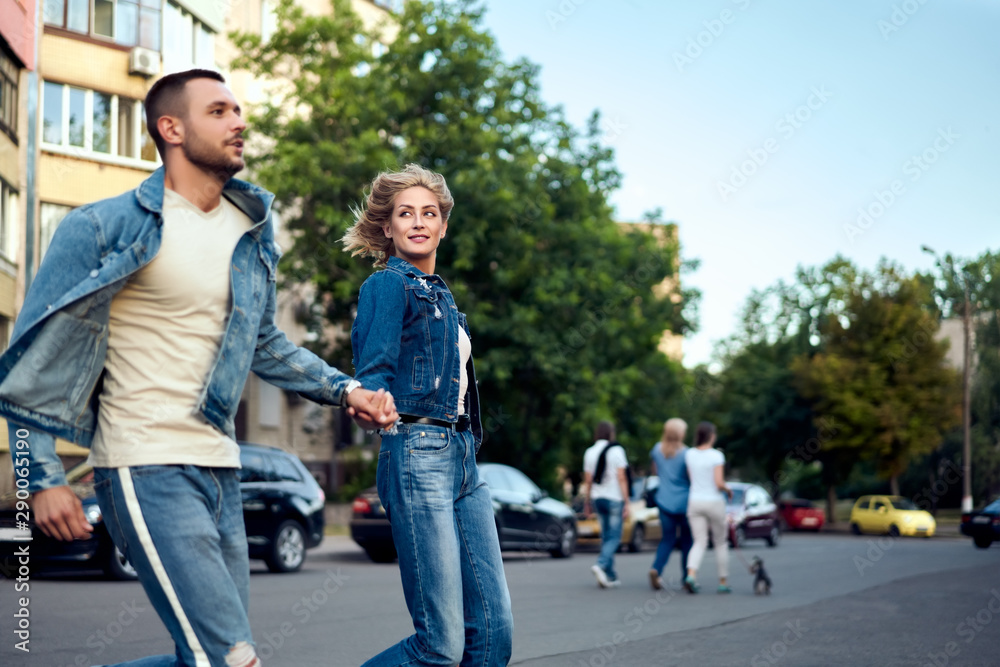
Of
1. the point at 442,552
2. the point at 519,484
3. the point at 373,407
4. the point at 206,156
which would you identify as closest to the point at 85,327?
the point at 206,156

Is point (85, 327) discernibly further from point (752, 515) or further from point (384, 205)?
point (752, 515)

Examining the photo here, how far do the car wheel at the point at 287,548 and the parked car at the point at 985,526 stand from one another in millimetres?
18464

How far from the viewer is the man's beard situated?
9.93 ft

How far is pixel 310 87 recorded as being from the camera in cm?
2773

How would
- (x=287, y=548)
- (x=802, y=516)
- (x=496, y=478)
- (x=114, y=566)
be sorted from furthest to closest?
1. (x=802, y=516)
2. (x=496, y=478)
3. (x=287, y=548)
4. (x=114, y=566)

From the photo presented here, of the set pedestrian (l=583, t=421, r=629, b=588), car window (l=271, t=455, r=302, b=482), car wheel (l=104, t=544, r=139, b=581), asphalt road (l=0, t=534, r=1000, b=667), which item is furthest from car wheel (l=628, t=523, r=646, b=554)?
car wheel (l=104, t=544, r=139, b=581)

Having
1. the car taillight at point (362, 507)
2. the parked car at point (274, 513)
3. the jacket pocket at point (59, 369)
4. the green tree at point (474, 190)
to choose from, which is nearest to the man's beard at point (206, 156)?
the jacket pocket at point (59, 369)

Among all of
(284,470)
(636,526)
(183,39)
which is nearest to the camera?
(284,470)

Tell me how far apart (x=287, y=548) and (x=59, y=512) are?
11961 millimetres

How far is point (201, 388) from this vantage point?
9.58 feet

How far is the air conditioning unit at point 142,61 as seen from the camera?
26.6m

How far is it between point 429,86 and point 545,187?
401 cm

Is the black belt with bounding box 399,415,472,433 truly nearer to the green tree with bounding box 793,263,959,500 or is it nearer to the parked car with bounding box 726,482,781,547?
the parked car with bounding box 726,482,781,547

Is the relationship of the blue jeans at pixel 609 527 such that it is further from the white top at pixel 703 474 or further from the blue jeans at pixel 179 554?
the blue jeans at pixel 179 554
